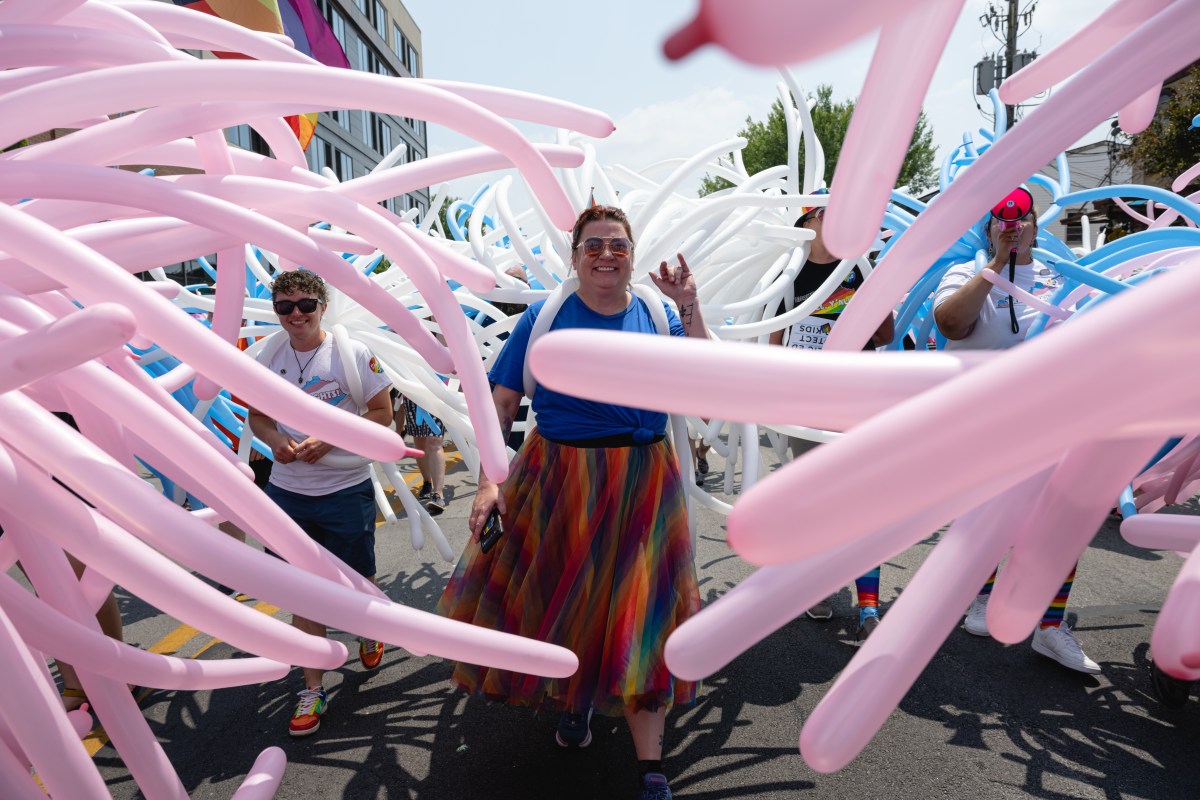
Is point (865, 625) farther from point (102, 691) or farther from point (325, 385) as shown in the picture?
point (102, 691)

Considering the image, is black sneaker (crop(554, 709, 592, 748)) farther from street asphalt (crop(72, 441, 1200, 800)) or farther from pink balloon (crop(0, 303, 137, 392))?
pink balloon (crop(0, 303, 137, 392))

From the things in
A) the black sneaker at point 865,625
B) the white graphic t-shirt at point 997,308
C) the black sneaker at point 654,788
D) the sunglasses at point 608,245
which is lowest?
the black sneaker at point 865,625

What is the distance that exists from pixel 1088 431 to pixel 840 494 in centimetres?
8

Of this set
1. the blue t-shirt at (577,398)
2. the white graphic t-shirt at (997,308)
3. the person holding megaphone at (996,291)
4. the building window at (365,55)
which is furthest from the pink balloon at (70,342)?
the building window at (365,55)

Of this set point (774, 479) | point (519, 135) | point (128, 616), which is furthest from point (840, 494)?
point (128, 616)

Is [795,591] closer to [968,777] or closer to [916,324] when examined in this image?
[968,777]

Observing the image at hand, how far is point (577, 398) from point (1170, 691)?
7.78 ft

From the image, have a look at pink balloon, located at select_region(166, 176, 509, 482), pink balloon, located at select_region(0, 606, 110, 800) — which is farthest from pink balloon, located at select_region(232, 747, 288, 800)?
pink balloon, located at select_region(166, 176, 509, 482)

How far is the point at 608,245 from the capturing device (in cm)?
248

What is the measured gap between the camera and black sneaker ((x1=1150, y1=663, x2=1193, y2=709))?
2.83m

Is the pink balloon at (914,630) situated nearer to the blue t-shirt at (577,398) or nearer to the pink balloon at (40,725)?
the pink balloon at (40,725)

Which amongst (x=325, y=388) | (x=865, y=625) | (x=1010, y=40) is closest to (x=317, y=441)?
(x=325, y=388)

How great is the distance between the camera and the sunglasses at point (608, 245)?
248cm

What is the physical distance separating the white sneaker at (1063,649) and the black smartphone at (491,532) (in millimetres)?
2262
